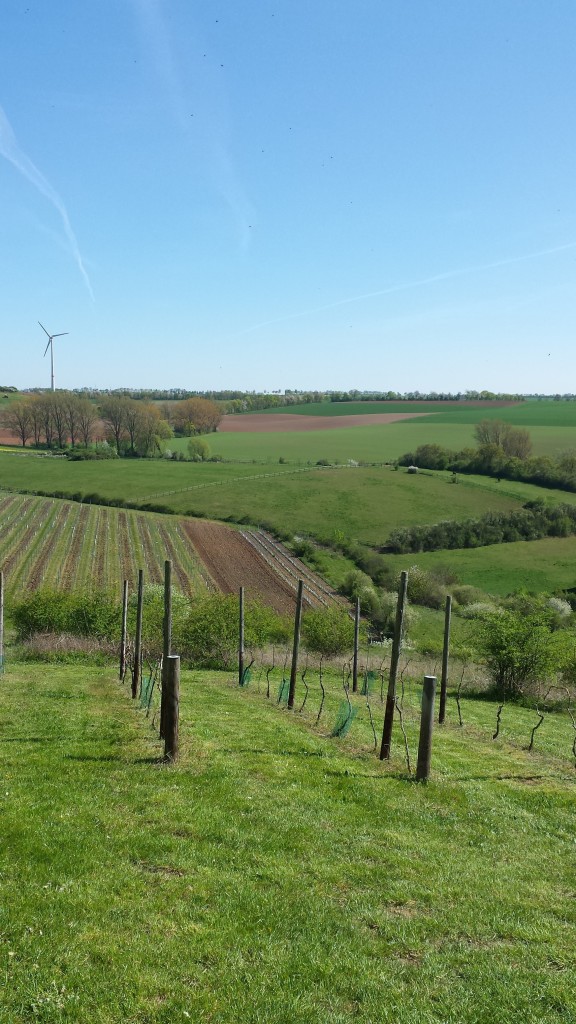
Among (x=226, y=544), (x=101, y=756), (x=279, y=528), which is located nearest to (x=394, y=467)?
(x=279, y=528)

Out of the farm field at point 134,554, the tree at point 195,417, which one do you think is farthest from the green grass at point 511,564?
the tree at point 195,417

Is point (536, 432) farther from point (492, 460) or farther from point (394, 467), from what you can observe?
point (394, 467)

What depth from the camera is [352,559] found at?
8281 centimetres

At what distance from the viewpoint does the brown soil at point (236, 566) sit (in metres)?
65.9

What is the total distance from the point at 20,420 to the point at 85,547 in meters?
84.9

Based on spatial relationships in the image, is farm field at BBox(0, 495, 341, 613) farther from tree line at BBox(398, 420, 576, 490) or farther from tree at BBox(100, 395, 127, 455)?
tree line at BBox(398, 420, 576, 490)

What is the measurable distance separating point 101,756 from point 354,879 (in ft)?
21.4

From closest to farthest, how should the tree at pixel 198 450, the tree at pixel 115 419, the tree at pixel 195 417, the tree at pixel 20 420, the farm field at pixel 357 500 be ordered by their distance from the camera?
the farm field at pixel 357 500, the tree at pixel 198 450, the tree at pixel 20 420, the tree at pixel 115 419, the tree at pixel 195 417

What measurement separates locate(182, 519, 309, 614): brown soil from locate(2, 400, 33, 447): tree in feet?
252

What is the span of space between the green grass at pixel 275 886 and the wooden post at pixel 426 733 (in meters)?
0.50

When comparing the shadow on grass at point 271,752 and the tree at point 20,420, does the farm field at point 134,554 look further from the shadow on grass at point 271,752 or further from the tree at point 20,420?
the tree at point 20,420

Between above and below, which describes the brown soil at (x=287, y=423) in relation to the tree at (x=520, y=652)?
above

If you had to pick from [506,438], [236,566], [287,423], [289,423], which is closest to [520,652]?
[236,566]

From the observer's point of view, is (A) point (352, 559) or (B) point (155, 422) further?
(B) point (155, 422)
